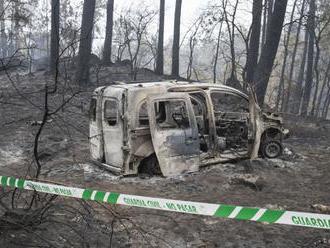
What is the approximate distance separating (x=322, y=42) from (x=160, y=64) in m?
17.1

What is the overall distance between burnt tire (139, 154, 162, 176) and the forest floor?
0.65 ft

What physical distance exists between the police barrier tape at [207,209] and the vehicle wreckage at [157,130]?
3.15 meters

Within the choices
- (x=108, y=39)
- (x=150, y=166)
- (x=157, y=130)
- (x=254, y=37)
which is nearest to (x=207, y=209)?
(x=157, y=130)

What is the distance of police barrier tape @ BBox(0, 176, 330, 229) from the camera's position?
3921mm

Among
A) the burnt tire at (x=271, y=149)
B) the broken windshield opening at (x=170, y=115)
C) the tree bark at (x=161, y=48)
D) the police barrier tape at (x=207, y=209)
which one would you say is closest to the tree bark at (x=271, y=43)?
the burnt tire at (x=271, y=149)

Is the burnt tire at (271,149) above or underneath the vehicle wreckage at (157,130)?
underneath

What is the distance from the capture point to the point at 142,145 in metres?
7.98

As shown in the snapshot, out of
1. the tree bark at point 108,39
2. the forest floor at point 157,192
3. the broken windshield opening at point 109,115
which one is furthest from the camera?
the tree bark at point 108,39

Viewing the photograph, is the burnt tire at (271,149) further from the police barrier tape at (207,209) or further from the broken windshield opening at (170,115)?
the police barrier tape at (207,209)

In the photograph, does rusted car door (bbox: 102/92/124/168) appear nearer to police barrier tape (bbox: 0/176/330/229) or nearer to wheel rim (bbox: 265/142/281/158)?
police barrier tape (bbox: 0/176/330/229)

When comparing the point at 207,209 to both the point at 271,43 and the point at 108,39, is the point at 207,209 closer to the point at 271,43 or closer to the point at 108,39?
the point at 271,43

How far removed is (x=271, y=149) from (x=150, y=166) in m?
3.20

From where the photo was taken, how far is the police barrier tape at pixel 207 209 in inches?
154

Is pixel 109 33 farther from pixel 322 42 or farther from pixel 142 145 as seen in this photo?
pixel 322 42
